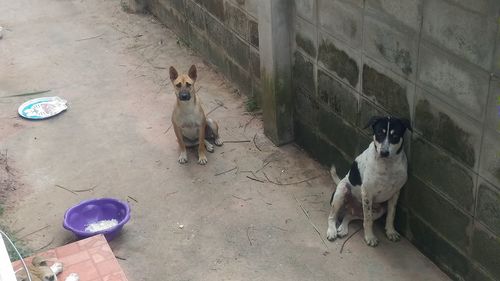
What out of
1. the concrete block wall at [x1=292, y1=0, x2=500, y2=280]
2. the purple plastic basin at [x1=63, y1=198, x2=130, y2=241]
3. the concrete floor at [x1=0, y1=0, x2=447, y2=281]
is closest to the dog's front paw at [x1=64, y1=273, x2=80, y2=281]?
the concrete floor at [x1=0, y1=0, x2=447, y2=281]

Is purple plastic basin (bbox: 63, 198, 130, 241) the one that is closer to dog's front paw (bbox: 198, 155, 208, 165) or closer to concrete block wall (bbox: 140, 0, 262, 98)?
dog's front paw (bbox: 198, 155, 208, 165)

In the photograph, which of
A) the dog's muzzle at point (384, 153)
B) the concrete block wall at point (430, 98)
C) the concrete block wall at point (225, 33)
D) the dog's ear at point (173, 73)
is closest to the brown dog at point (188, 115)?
the dog's ear at point (173, 73)

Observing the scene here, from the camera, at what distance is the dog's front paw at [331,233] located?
5289 mm

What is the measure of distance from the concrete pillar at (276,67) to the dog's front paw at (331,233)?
142cm

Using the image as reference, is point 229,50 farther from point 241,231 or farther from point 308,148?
point 241,231

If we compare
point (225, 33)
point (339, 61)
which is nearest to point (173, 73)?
point (225, 33)

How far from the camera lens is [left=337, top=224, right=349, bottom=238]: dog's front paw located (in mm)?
5328

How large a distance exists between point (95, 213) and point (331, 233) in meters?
1.98

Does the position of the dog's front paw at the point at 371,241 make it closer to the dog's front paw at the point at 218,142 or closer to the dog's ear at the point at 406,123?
the dog's ear at the point at 406,123

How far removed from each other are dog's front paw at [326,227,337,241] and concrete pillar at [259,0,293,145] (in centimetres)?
142

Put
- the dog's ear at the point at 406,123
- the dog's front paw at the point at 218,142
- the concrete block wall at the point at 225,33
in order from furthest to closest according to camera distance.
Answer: the concrete block wall at the point at 225,33
the dog's front paw at the point at 218,142
the dog's ear at the point at 406,123

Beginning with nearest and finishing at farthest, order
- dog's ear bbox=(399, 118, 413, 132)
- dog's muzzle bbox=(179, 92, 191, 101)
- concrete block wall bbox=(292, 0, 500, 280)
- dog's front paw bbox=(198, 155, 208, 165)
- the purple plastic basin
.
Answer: concrete block wall bbox=(292, 0, 500, 280), dog's ear bbox=(399, 118, 413, 132), the purple plastic basin, dog's muzzle bbox=(179, 92, 191, 101), dog's front paw bbox=(198, 155, 208, 165)

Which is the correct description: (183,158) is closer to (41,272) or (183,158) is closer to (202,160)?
(202,160)

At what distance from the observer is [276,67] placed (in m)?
6.17
